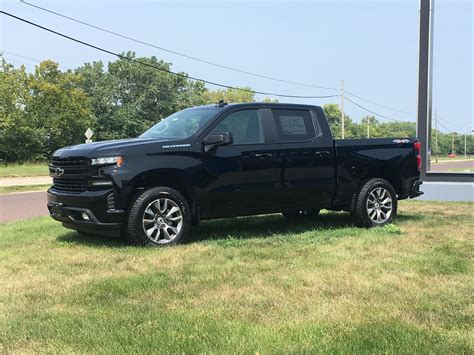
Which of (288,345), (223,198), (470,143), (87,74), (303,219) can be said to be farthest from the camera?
(87,74)

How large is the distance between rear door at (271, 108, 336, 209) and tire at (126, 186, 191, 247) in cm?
153

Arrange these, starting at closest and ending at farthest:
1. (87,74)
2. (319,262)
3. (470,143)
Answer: (319,262) < (470,143) < (87,74)

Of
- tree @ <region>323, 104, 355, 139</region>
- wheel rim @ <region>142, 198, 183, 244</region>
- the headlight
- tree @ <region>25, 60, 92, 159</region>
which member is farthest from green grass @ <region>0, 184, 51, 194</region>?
tree @ <region>323, 104, 355, 139</region>

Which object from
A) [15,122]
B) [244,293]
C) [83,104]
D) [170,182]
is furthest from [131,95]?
[244,293]

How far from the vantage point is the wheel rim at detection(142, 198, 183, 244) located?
6578 millimetres

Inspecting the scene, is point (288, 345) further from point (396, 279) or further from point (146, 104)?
point (146, 104)

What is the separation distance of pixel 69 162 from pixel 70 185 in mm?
304

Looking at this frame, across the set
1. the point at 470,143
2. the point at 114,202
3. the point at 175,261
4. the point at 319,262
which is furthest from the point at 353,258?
the point at 470,143

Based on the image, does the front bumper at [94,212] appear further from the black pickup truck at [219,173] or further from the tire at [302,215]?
the tire at [302,215]

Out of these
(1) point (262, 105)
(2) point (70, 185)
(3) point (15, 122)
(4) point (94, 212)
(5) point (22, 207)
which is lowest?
(5) point (22, 207)

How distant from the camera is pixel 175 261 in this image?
573cm

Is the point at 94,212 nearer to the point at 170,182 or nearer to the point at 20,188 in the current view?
the point at 170,182

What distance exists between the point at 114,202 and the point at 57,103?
45.2 meters

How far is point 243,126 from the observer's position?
7367 mm
